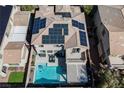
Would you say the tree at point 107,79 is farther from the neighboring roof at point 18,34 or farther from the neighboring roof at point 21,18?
the neighboring roof at point 21,18

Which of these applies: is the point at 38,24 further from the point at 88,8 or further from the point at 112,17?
the point at 112,17

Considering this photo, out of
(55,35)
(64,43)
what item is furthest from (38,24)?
(64,43)

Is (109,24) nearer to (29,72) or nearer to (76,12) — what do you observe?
(76,12)

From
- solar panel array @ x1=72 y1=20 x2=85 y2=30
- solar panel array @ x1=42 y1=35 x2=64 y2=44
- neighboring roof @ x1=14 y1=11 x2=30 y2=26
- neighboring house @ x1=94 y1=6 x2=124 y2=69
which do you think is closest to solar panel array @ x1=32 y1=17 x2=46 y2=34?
solar panel array @ x1=42 y1=35 x2=64 y2=44

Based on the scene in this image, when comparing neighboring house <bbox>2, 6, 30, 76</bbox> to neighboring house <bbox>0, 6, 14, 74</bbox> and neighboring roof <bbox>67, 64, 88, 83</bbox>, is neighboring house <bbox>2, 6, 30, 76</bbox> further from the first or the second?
neighboring roof <bbox>67, 64, 88, 83</bbox>

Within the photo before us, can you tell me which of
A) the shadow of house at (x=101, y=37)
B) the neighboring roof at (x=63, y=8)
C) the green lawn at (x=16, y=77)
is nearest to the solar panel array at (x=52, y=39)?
the green lawn at (x=16, y=77)

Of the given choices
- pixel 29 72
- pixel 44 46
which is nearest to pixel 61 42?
pixel 44 46
